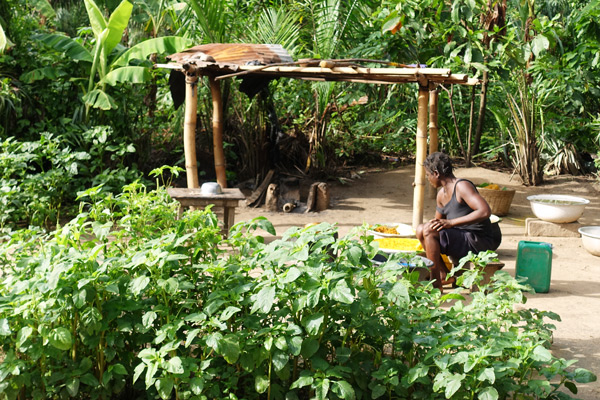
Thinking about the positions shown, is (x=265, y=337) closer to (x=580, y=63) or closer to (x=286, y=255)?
(x=286, y=255)

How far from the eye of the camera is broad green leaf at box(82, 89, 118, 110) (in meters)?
8.68

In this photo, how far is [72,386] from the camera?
8.84ft

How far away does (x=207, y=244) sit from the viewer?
9.55 feet

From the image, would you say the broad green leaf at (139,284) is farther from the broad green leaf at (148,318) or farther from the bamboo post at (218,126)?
the bamboo post at (218,126)

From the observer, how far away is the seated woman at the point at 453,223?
Answer: 16.7 ft

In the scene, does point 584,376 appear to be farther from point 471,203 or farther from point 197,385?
point 471,203

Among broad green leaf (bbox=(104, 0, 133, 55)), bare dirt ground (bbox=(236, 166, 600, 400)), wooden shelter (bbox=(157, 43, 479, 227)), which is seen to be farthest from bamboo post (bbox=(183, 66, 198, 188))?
broad green leaf (bbox=(104, 0, 133, 55))

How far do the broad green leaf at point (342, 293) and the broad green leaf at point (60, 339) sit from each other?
1.04 metres

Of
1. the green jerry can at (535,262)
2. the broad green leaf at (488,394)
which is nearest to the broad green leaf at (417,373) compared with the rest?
→ the broad green leaf at (488,394)

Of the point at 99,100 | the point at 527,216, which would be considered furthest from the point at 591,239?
the point at 99,100

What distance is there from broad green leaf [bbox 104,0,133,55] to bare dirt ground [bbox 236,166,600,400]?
9.28 feet

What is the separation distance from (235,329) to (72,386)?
2.27ft

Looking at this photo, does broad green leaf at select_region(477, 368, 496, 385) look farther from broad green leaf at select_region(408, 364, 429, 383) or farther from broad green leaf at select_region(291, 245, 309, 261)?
broad green leaf at select_region(291, 245, 309, 261)

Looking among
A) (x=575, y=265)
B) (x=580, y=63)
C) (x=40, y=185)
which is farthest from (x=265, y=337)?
(x=580, y=63)
